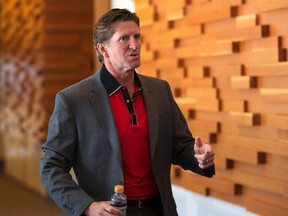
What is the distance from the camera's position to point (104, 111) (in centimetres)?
262

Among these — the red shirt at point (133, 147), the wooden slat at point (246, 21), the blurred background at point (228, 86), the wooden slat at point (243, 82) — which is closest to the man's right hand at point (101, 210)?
the red shirt at point (133, 147)

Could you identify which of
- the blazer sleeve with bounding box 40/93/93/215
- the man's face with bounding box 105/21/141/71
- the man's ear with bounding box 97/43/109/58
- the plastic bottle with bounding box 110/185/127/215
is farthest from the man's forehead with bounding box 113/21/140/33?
the plastic bottle with bounding box 110/185/127/215

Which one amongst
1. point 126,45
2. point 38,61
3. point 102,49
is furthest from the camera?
point 38,61

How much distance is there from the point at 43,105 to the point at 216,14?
4.18 meters

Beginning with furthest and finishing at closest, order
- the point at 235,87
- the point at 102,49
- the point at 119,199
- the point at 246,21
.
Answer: the point at 235,87 → the point at 246,21 → the point at 102,49 → the point at 119,199

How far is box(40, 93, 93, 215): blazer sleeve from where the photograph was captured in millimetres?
2469

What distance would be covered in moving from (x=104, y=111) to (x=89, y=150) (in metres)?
0.18

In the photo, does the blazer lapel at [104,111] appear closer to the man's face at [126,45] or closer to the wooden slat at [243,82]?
the man's face at [126,45]

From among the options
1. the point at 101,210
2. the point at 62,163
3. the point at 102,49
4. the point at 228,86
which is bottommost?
the point at 101,210

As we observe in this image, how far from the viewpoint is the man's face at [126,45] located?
102 inches

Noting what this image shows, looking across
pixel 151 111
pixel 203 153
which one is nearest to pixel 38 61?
pixel 151 111

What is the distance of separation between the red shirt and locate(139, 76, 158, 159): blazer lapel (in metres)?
0.02

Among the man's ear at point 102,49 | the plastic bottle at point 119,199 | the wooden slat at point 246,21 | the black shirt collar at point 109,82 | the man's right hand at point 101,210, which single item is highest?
the wooden slat at point 246,21

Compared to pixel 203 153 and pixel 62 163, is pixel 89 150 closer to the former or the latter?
pixel 62 163
